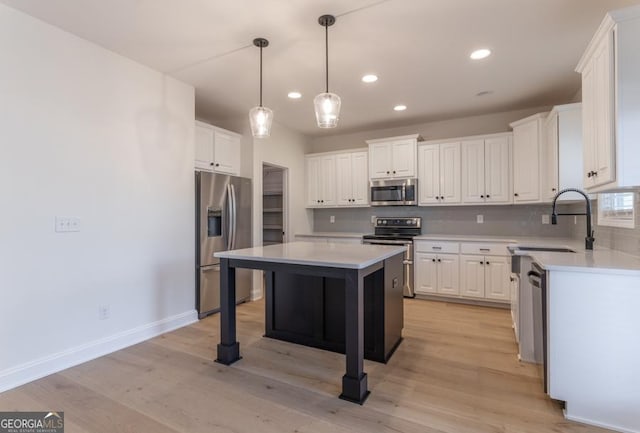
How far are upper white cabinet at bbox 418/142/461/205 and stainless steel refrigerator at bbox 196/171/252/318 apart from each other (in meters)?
2.57

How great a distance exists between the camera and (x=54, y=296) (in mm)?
2475

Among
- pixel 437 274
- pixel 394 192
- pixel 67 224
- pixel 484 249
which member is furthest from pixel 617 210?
pixel 67 224

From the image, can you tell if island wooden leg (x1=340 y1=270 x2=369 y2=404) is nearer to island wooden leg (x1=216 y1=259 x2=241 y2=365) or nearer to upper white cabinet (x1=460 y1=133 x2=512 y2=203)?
island wooden leg (x1=216 y1=259 x2=241 y2=365)

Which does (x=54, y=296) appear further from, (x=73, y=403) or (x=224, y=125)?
(x=224, y=125)

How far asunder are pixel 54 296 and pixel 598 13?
4561 mm

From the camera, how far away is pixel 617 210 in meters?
2.61

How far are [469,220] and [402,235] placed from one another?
100cm

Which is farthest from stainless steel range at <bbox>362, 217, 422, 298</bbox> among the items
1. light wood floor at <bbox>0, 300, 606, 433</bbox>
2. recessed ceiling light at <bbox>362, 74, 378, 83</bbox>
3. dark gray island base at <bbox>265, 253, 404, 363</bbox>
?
recessed ceiling light at <bbox>362, 74, 378, 83</bbox>

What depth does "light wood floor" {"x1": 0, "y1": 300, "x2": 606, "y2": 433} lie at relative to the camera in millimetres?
1829

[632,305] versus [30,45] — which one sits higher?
[30,45]

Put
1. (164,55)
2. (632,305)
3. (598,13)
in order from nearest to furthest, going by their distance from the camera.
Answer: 1. (632,305)
2. (598,13)
3. (164,55)

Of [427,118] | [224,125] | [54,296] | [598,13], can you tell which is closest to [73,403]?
[54,296]

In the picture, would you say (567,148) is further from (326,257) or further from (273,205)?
(273,205)

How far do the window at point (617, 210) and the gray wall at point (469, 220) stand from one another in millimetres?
1283
